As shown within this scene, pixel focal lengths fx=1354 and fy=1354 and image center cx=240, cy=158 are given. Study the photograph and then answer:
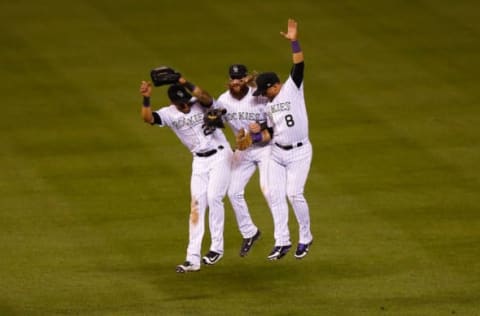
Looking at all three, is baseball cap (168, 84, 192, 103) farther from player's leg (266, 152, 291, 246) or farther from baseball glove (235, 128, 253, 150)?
player's leg (266, 152, 291, 246)

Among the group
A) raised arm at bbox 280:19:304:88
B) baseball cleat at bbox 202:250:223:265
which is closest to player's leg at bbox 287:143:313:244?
raised arm at bbox 280:19:304:88

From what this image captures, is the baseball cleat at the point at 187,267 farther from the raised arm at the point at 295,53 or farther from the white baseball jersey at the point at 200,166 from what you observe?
the raised arm at the point at 295,53

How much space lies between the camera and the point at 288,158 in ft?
55.9

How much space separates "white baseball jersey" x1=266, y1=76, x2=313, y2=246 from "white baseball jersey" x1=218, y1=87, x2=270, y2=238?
0.53 ft

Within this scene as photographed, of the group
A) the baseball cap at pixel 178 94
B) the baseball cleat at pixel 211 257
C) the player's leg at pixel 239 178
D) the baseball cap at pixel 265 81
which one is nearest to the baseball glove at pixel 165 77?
the baseball cap at pixel 178 94

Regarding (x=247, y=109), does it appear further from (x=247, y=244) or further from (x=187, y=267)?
(x=187, y=267)

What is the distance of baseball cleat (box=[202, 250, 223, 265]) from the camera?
1730 centimetres

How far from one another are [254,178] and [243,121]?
4681 mm

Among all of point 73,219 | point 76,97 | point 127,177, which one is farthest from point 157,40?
point 73,219

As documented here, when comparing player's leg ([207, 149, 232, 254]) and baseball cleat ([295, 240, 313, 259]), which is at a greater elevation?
player's leg ([207, 149, 232, 254])

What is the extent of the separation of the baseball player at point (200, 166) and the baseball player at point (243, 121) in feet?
0.63

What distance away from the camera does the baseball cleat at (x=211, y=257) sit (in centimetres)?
1730

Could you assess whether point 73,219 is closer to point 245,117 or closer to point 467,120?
point 245,117

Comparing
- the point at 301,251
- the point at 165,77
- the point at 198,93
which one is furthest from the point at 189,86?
the point at 301,251
